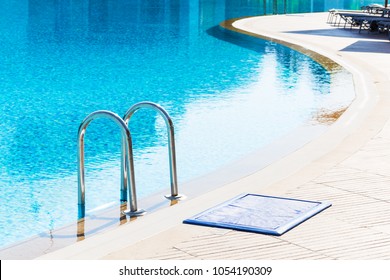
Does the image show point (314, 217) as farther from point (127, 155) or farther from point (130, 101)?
point (130, 101)

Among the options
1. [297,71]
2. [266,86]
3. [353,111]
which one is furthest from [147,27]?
[353,111]

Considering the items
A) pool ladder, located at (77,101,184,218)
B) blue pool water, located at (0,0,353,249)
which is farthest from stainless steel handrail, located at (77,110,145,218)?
blue pool water, located at (0,0,353,249)

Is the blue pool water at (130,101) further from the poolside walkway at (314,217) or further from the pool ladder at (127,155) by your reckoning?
the poolside walkway at (314,217)

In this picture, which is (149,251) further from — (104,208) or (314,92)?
(314,92)

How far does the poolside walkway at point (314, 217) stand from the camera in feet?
16.4

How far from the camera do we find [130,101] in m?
12.5

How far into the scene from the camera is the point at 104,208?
23.4ft

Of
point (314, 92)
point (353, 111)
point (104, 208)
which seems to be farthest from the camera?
point (314, 92)

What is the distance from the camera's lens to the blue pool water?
798cm

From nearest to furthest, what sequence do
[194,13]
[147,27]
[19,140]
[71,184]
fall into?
[71,184]
[19,140]
[147,27]
[194,13]

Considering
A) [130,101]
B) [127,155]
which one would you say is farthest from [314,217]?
[130,101]

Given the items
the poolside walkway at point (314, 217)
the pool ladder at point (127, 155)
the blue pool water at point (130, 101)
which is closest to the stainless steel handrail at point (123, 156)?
the pool ladder at point (127, 155)

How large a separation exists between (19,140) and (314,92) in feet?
18.2

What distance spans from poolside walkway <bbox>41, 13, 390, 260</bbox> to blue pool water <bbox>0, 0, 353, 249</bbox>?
1161mm
